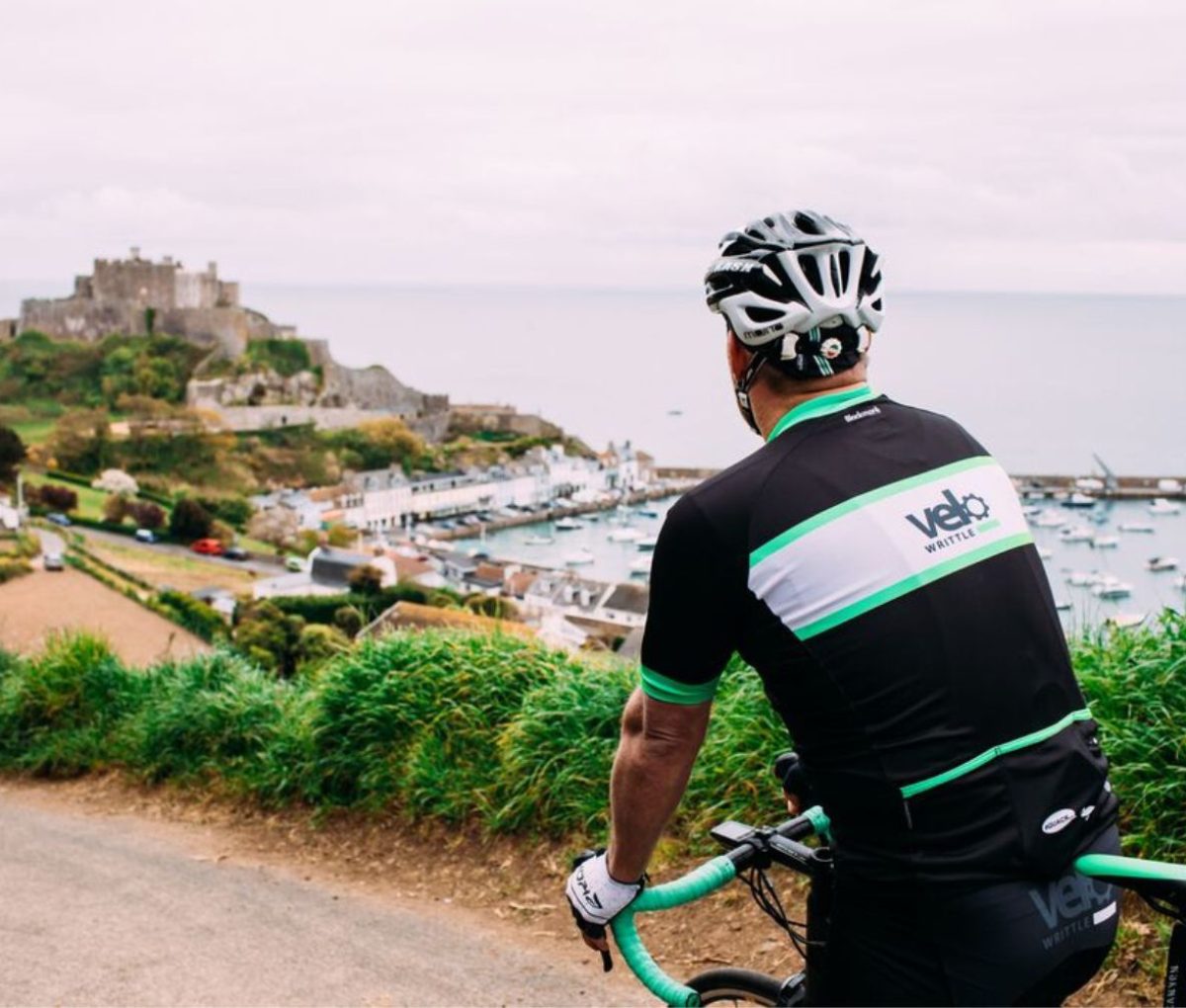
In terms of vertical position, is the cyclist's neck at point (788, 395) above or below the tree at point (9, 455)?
above

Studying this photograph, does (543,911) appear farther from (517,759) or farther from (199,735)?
(199,735)

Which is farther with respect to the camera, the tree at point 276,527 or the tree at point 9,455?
the tree at point 276,527

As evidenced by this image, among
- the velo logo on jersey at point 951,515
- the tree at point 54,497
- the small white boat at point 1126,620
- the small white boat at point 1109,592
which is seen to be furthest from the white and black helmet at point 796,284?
the tree at point 54,497

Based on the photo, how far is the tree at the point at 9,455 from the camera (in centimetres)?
6625

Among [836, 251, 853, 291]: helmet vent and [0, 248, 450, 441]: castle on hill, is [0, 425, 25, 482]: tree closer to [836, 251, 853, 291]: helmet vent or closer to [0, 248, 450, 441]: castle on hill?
[0, 248, 450, 441]: castle on hill

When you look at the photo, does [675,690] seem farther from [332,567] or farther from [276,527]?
[276,527]

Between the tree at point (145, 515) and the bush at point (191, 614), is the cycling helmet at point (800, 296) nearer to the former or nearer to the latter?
the bush at point (191, 614)

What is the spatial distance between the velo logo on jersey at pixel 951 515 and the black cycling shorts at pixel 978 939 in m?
0.51

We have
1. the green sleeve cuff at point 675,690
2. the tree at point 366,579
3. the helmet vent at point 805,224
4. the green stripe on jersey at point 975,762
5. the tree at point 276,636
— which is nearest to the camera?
the green stripe on jersey at point 975,762

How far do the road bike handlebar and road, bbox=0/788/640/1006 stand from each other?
2.00m

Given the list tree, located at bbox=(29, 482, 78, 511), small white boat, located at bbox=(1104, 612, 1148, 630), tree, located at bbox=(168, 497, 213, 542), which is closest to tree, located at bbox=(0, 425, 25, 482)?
tree, located at bbox=(29, 482, 78, 511)

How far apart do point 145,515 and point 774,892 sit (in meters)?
68.1

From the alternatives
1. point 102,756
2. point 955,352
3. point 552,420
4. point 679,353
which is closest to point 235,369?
point 552,420

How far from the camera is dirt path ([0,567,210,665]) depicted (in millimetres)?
9336
